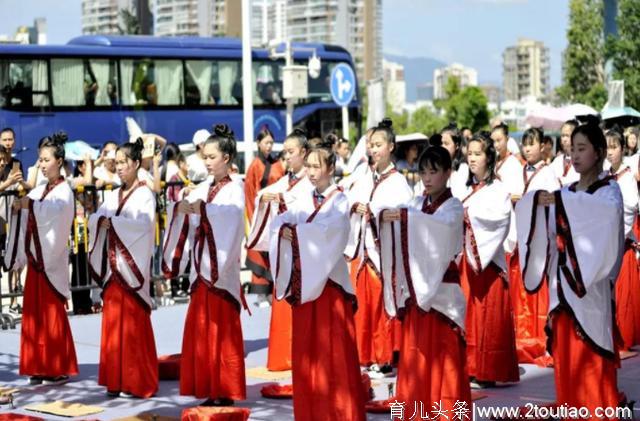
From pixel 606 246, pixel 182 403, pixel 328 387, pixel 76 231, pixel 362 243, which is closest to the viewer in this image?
pixel 606 246

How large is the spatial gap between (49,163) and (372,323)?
2529mm

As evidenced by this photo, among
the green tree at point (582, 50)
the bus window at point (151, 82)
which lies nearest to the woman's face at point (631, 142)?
the bus window at point (151, 82)

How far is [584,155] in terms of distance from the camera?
22.3 feet

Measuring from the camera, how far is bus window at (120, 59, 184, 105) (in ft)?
84.6

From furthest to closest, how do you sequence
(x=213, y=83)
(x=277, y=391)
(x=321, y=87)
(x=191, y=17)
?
(x=191, y=17) → (x=321, y=87) → (x=213, y=83) → (x=277, y=391)

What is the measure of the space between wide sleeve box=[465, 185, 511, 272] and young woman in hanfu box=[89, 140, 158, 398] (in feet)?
6.89

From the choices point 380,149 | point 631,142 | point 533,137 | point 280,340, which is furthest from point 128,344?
point 631,142

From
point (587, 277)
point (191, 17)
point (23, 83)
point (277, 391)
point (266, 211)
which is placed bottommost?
point (277, 391)

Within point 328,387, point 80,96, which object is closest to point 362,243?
point 328,387

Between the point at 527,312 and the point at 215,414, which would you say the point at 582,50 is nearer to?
the point at 527,312

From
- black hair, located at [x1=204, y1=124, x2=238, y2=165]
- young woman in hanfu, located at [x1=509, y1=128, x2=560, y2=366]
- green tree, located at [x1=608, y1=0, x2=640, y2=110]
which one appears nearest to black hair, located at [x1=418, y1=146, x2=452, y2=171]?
black hair, located at [x1=204, y1=124, x2=238, y2=165]

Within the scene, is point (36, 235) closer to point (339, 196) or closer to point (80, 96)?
point (339, 196)

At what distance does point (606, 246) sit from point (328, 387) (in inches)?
67.7

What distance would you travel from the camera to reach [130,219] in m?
8.58
